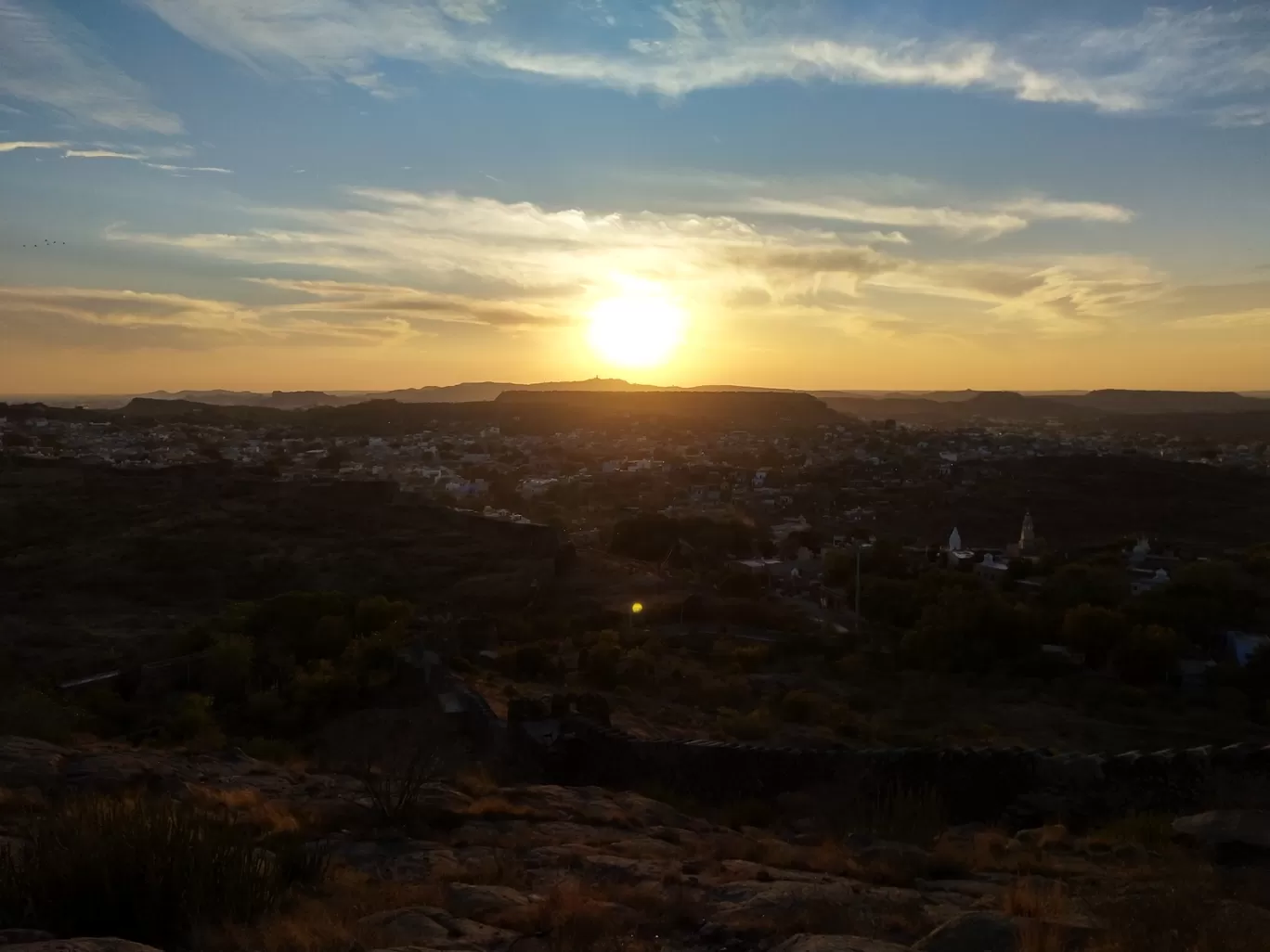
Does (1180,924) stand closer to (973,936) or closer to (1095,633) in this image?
(973,936)

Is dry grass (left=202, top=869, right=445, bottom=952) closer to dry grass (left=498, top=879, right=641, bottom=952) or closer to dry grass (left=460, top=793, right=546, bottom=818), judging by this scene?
dry grass (left=498, top=879, right=641, bottom=952)

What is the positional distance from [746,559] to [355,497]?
20.1 metres

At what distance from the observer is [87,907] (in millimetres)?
4953

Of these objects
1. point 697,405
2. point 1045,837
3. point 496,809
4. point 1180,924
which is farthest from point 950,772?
point 697,405

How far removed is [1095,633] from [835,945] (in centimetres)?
2033

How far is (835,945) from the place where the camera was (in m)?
4.88

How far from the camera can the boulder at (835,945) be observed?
480cm

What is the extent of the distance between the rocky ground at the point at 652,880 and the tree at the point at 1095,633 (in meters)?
15.3

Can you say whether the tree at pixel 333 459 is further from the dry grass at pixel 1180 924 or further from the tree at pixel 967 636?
the dry grass at pixel 1180 924

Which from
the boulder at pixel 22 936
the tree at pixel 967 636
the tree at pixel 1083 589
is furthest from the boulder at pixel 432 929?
the tree at pixel 1083 589

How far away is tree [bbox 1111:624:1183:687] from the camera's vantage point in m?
21.2

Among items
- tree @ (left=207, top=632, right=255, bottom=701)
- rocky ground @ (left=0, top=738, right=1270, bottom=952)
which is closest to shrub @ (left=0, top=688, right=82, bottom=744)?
rocky ground @ (left=0, top=738, right=1270, bottom=952)

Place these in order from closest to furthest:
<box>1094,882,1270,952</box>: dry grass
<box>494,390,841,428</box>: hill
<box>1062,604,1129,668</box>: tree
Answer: <box>1094,882,1270,952</box>: dry grass, <box>1062,604,1129,668</box>: tree, <box>494,390,841,428</box>: hill

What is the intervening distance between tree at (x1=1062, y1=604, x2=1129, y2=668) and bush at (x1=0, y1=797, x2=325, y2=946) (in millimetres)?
21387
